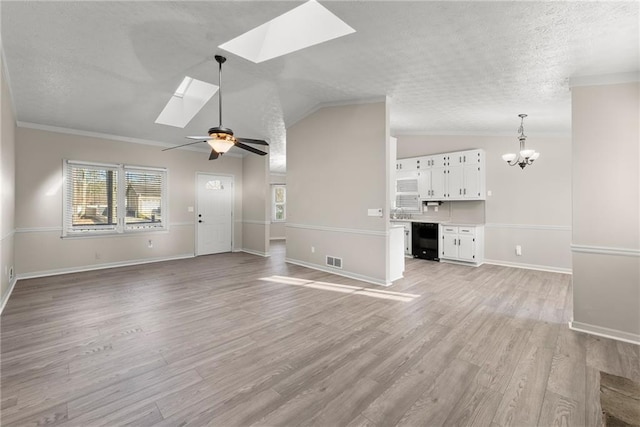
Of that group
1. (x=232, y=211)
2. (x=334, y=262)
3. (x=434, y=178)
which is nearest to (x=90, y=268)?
(x=232, y=211)

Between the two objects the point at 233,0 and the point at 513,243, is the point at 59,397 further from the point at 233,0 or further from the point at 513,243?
the point at 513,243

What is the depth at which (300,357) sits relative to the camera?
7.86ft

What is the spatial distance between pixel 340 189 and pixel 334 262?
1.39 m

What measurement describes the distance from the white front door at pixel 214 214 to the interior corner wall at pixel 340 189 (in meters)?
2.47

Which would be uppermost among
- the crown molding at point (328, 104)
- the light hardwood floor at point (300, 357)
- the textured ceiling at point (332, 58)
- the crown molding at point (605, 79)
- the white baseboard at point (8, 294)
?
the crown molding at point (328, 104)

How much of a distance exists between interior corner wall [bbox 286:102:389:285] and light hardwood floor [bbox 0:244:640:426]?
2.92 ft

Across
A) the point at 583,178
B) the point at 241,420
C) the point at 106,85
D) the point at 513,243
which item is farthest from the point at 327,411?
the point at 513,243

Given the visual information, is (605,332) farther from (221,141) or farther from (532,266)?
(221,141)

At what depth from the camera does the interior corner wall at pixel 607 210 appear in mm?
2801

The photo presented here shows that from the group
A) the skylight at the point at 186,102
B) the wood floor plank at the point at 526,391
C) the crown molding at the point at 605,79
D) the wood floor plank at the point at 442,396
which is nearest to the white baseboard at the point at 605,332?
the wood floor plank at the point at 526,391

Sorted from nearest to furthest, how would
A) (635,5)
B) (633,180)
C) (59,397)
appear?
1. (59,397)
2. (635,5)
3. (633,180)

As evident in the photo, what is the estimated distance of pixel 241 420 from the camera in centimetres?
168

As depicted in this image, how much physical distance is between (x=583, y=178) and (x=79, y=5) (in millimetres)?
5118

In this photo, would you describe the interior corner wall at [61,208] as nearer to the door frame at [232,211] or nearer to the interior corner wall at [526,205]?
the door frame at [232,211]
